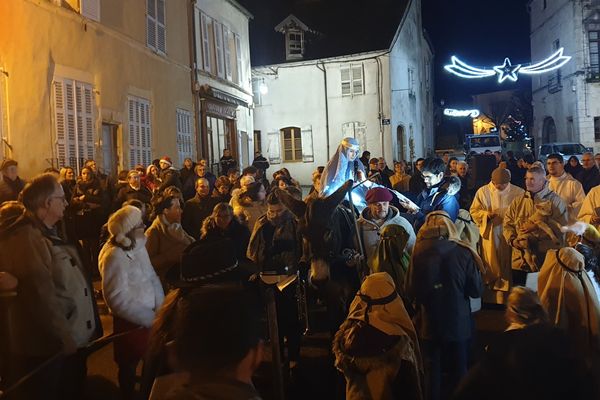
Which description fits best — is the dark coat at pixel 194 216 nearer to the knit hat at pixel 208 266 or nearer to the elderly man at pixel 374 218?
the elderly man at pixel 374 218

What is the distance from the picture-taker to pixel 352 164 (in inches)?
323

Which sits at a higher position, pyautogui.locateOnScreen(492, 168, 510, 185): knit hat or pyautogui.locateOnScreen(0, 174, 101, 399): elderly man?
pyautogui.locateOnScreen(492, 168, 510, 185): knit hat

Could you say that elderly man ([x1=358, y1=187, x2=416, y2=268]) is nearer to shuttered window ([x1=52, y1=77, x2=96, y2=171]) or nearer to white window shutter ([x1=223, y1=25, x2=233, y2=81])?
shuttered window ([x1=52, y1=77, x2=96, y2=171])

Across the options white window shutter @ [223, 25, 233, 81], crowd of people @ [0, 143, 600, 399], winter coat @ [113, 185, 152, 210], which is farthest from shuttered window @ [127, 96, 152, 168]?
crowd of people @ [0, 143, 600, 399]

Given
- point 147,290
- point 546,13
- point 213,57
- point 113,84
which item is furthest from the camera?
point 546,13

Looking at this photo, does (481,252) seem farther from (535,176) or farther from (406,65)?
(406,65)

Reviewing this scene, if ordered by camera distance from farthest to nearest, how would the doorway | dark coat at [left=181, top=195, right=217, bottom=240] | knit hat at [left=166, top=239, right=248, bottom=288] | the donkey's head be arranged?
the doorway
dark coat at [left=181, top=195, right=217, bottom=240]
the donkey's head
knit hat at [left=166, top=239, right=248, bottom=288]

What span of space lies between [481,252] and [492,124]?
165 feet

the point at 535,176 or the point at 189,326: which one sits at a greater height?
the point at 535,176

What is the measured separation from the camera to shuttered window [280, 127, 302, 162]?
3069 cm

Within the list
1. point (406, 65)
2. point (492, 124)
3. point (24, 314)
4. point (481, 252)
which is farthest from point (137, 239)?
point (492, 124)

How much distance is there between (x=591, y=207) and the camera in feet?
21.7

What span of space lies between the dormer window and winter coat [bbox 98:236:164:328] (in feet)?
87.6

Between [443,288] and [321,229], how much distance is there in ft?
4.45
